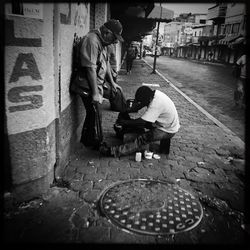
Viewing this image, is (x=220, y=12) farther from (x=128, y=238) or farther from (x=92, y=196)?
(x=128, y=238)

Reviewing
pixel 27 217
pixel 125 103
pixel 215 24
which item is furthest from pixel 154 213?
pixel 215 24

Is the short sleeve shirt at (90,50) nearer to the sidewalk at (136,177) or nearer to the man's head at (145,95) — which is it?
the man's head at (145,95)

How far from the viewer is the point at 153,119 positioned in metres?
4.31

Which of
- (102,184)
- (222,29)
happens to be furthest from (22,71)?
(222,29)

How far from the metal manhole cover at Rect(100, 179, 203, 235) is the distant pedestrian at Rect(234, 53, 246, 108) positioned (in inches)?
265

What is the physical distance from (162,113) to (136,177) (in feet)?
4.27

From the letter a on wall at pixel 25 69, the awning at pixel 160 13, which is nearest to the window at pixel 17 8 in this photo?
the letter a on wall at pixel 25 69

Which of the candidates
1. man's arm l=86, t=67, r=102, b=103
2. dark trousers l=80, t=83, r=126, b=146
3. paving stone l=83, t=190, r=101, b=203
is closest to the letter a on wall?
man's arm l=86, t=67, r=102, b=103

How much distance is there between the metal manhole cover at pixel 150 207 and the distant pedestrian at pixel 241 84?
265 inches

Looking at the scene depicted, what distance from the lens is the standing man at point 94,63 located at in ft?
13.4

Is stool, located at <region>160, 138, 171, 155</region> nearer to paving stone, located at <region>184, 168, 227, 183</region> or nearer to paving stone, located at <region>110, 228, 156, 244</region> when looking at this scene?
paving stone, located at <region>184, 168, 227, 183</region>

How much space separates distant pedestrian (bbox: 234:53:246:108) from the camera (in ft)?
28.6

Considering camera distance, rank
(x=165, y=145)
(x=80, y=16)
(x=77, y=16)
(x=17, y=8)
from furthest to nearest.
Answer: (x=165, y=145) → (x=80, y=16) → (x=77, y=16) → (x=17, y=8)

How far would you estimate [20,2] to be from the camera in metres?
2.59
